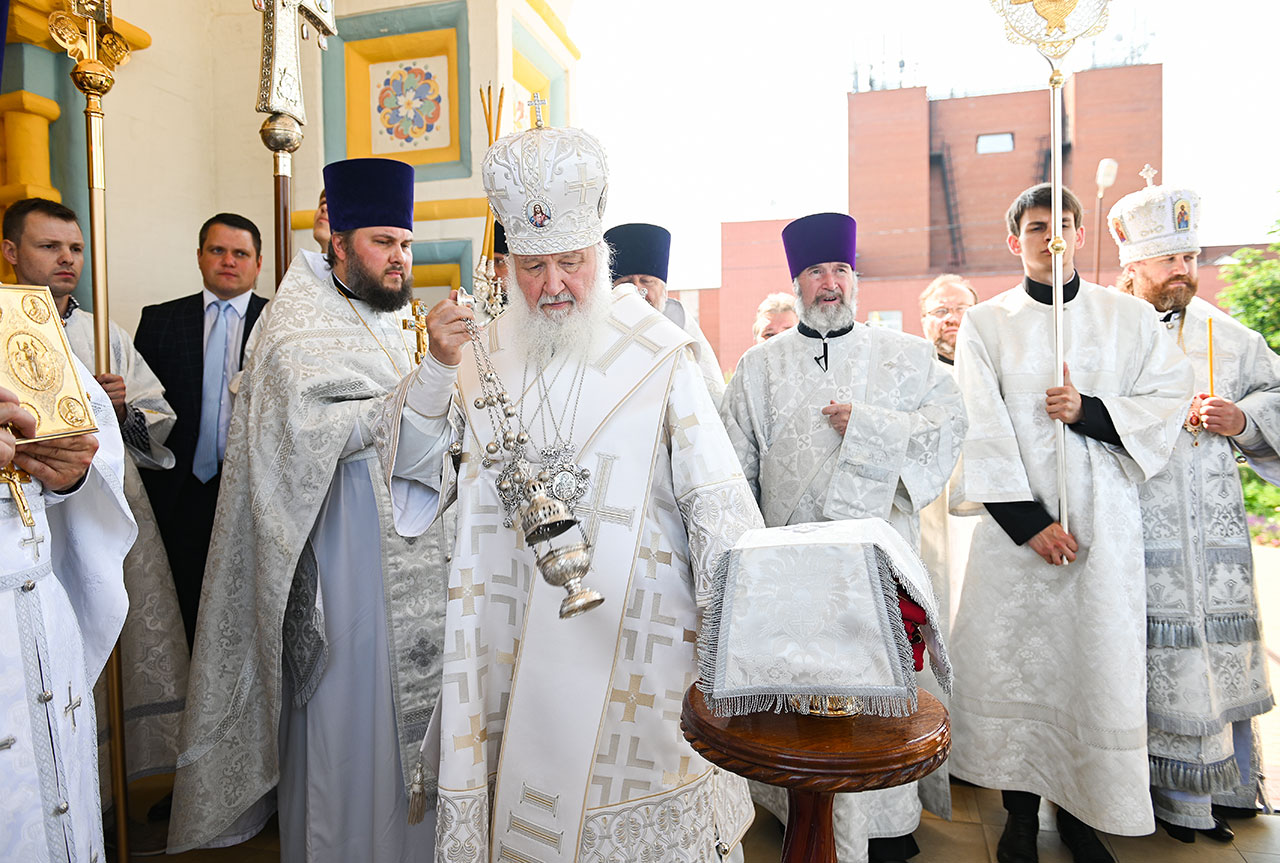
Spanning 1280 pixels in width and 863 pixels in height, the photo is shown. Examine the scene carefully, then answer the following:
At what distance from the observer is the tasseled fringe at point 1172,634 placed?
3.34 meters

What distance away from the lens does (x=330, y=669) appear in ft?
9.58

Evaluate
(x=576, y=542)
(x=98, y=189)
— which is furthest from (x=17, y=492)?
(x=98, y=189)

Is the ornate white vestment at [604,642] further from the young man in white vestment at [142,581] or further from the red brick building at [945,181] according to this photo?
the red brick building at [945,181]

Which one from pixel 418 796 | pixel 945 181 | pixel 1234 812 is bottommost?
pixel 1234 812

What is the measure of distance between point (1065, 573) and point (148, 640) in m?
3.63

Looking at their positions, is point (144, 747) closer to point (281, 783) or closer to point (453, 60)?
point (281, 783)

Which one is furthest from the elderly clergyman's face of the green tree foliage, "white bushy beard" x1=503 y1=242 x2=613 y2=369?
the green tree foliage

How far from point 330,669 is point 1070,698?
265cm

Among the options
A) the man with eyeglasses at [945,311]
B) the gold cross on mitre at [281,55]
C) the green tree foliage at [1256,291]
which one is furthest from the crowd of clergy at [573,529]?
the green tree foliage at [1256,291]

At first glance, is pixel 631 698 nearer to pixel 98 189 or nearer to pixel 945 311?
pixel 98 189

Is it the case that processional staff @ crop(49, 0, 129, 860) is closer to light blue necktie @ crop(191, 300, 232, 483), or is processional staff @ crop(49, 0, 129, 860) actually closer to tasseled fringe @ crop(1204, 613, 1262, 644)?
light blue necktie @ crop(191, 300, 232, 483)

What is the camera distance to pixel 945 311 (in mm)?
5055

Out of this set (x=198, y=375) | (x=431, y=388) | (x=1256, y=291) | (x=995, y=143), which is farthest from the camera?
(x=995, y=143)

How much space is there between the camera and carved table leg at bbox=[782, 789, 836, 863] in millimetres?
1470
